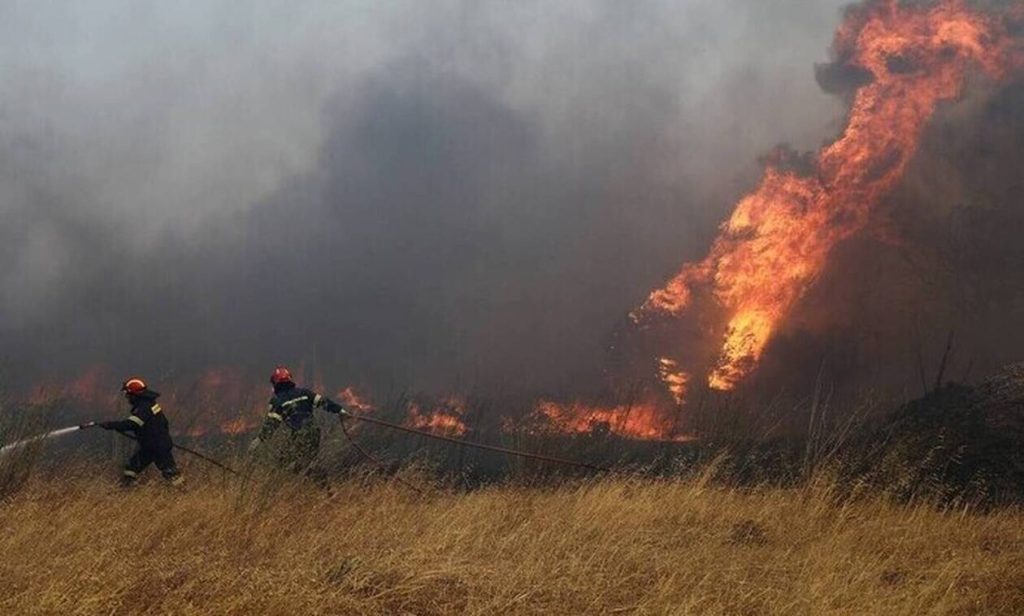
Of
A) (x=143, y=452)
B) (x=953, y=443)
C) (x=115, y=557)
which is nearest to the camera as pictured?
(x=115, y=557)

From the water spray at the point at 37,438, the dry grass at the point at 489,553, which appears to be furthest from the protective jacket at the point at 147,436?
the dry grass at the point at 489,553

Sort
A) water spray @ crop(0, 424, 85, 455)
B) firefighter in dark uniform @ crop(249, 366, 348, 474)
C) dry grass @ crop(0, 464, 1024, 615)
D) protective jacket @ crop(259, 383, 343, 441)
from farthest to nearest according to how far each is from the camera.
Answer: protective jacket @ crop(259, 383, 343, 441), firefighter in dark uniform @ crop(249, 366, 348, 474), water spray @ crop(0, 424, 85, 455), dry grass @ crop(0, 464, 1024, 615)

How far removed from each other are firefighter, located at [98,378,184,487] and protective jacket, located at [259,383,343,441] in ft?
4.38

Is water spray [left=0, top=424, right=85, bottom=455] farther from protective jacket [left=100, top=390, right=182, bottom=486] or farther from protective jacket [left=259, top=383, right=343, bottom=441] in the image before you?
protective jacket [left=259, top=383, right=343, bottom=441]

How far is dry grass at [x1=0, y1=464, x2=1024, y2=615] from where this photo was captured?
13.1 feet

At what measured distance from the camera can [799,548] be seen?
6.02 m

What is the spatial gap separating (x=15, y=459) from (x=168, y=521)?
2.95 metres

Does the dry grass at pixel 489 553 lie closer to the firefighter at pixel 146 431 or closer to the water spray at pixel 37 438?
the water spray at pixel 37 438

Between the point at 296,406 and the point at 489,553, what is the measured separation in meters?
4.96

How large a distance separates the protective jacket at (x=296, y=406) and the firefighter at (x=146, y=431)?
133cm

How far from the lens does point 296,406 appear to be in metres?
9.36

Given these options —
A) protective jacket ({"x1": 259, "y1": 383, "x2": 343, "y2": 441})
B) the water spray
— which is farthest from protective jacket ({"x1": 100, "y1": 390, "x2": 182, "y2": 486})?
protective jacket ({"x1": 259, "y1": 383, "x2": 343, "y2": 441})

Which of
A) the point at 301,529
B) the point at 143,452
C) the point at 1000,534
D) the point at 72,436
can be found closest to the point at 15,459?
the point at 143,452

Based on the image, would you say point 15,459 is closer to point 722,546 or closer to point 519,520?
point 519,520
